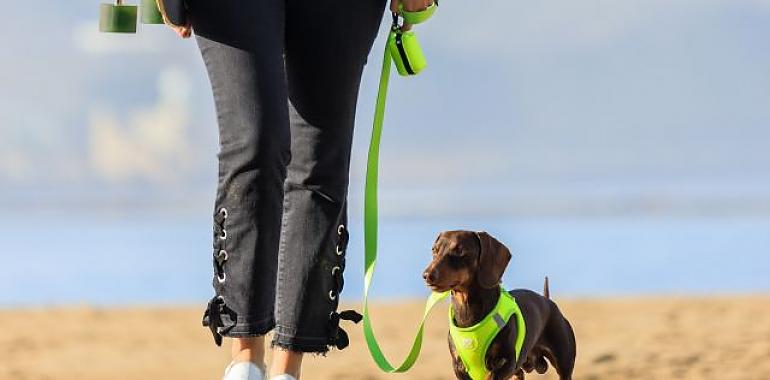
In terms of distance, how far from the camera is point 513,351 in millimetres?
4238

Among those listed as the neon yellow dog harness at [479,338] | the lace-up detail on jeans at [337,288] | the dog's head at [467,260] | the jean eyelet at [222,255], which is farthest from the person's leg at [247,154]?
the neon yellow dog harness at [479,338]

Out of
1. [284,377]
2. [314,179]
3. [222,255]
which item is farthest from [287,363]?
[314,179]

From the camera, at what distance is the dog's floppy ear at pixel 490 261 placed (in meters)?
4.18

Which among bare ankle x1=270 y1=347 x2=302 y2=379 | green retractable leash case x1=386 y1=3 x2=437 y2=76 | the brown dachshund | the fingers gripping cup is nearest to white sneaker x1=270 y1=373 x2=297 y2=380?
bare ankle x1=270 y1=347 x2=302 y2=379

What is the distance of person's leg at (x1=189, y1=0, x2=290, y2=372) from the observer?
3258mm

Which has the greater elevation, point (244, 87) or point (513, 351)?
point (244, 87)

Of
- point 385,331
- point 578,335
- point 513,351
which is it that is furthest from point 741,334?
point 513,351

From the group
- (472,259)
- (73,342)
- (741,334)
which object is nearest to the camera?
(472,259)

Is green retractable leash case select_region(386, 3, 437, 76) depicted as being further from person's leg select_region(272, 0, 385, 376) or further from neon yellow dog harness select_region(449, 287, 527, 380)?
neon yellow dog harness select_region(449, 287, 527, 380)

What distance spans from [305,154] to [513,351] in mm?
1211

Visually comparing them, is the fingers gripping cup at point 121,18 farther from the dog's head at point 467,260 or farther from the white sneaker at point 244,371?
the dog's head at point 467,260

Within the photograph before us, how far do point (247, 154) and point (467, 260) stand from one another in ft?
3.88

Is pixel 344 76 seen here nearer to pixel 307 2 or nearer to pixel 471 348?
pixel 307 2

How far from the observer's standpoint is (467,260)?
13.6 feet
